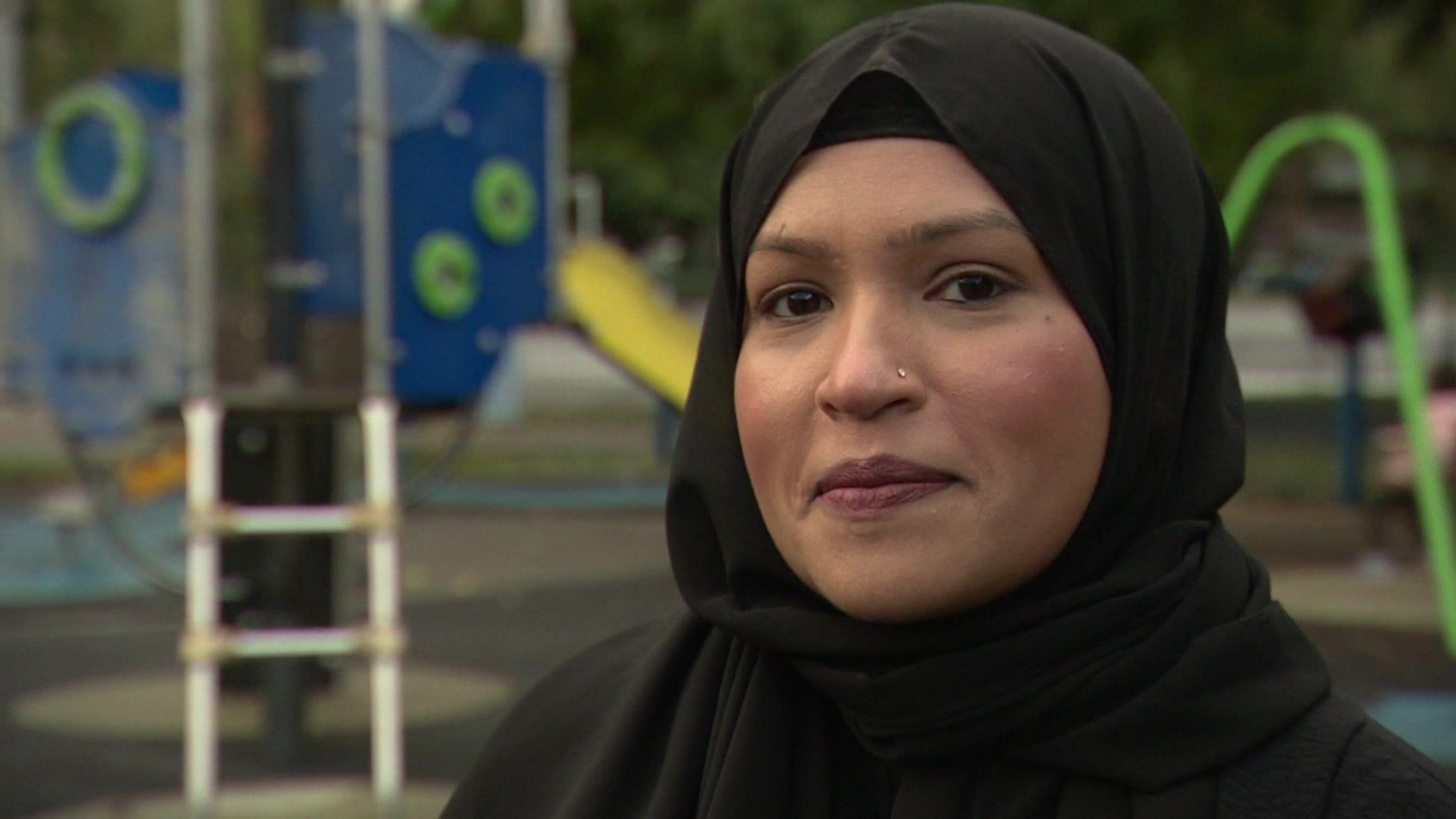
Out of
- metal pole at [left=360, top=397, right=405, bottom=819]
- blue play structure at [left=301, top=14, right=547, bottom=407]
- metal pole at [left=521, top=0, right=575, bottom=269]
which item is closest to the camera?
metal pole at [left=360, top=397, right=405, bottom=819]

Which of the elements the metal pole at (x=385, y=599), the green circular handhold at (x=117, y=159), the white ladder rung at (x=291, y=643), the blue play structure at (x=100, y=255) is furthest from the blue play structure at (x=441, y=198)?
the white ladder rung at (x=291, y=643)

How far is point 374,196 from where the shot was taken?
23.2 ft

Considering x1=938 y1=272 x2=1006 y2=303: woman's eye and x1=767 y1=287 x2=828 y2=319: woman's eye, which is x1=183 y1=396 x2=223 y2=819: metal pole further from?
x1=938 y1=272 x2=1006 y2=303: woman's eye

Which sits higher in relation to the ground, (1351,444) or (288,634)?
(288,634)

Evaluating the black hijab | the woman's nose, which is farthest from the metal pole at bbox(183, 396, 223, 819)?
the woman's nose

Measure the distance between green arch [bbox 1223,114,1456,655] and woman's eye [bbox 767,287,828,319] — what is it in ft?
20.8

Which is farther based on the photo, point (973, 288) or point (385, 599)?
point (385, 599)

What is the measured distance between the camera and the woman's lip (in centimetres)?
157

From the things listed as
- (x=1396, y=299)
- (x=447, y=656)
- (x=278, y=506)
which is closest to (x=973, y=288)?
(x=278, y=506)

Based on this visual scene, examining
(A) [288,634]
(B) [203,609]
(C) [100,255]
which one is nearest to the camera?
Answer: (B) [203,609]

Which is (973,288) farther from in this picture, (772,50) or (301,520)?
(772,50)

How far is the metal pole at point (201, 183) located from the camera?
21.9 ft

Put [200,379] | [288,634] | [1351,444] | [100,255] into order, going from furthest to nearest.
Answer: [1351,444], [100,255], [200,379], [288,634]

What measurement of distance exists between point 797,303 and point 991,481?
0.25m
